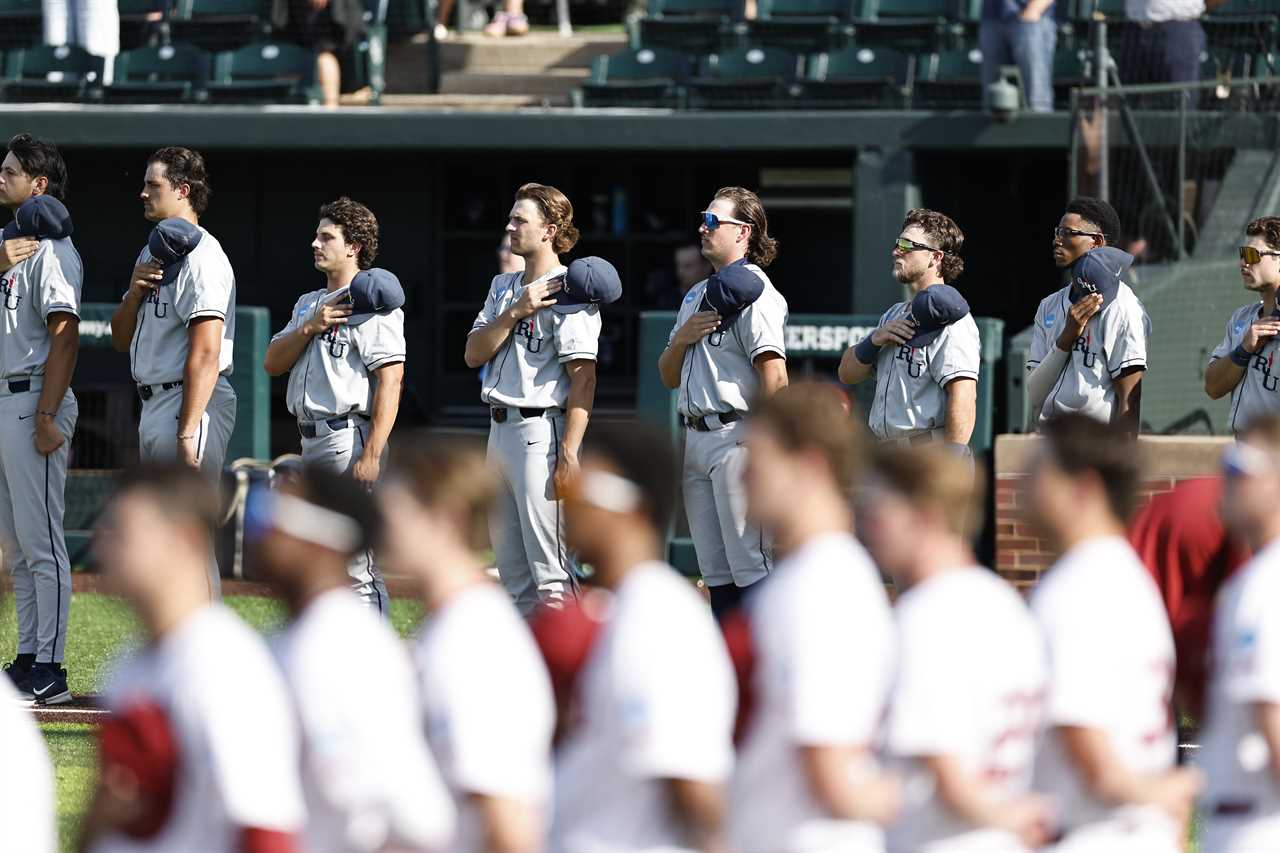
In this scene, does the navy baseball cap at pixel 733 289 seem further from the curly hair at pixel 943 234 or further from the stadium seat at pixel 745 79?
the stadium seat at pixel 745 79

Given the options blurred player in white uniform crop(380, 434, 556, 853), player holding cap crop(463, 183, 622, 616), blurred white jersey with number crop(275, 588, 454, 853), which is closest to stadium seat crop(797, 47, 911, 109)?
player holding cap crop(463, 183, 622, 616)

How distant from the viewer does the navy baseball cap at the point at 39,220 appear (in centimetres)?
684

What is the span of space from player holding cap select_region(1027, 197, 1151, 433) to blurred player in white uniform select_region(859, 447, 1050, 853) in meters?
3.93

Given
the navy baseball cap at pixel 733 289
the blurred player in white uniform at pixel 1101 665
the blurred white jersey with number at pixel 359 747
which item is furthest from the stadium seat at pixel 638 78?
the blurred white jersey with number at pixel 359 747

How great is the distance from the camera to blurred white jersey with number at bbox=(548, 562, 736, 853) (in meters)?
2.97

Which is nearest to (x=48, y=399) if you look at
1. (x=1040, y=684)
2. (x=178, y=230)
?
(x=178, y=230)

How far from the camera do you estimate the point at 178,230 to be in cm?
679

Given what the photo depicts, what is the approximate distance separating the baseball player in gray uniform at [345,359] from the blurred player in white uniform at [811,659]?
147 inches

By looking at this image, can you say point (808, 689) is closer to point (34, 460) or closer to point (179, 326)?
point (179, 326)

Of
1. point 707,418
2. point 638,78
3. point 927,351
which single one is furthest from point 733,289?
point 638,78

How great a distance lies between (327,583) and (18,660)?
4192mm

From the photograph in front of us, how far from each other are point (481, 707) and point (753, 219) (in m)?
4.20

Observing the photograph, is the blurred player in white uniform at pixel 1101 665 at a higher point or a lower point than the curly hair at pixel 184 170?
lower

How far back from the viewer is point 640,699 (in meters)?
2.98
